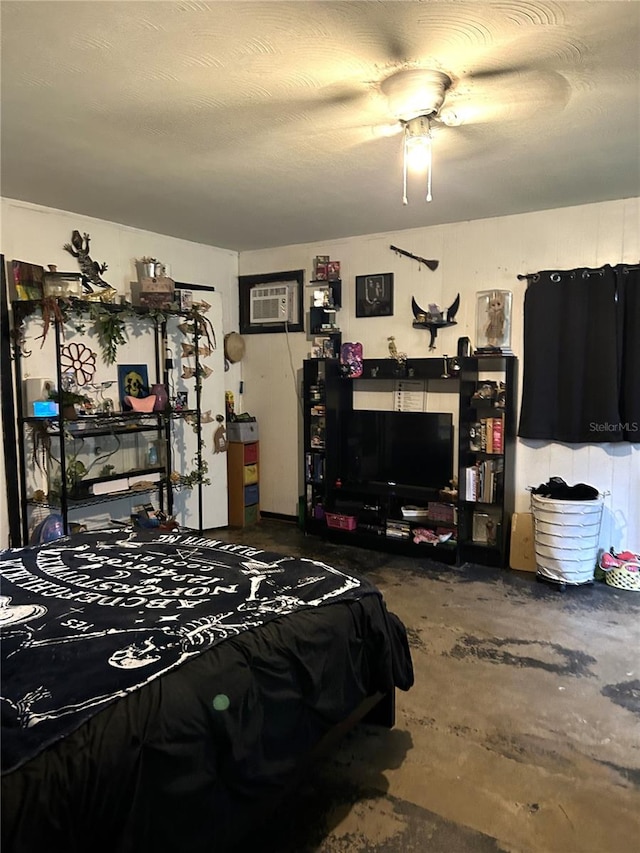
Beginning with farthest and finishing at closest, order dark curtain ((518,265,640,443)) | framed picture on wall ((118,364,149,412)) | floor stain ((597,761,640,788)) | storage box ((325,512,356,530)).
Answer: storage box ((325,512,356,530)) → framed picture on wall ((118,364,149,412)) → dark curtain ((518,265,640,443)) → floor stain ((597,761,640,788))

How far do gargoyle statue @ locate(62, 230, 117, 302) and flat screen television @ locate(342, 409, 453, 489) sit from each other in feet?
7.08

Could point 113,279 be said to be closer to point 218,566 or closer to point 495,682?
point 218,566

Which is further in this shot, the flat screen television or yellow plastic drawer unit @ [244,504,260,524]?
yellow plastic drawer unit @ [244,504,260,524]

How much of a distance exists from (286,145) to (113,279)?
83.1 inches

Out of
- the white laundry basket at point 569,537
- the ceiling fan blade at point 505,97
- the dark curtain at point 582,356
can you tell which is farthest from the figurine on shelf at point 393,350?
the ceiling fan blade at point 505,97

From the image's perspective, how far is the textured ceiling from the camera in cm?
Result: 183

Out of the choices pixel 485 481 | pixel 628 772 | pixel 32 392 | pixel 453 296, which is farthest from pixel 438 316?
pixel 628 772

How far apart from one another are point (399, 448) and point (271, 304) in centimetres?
193

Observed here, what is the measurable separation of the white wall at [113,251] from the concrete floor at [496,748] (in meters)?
2.80

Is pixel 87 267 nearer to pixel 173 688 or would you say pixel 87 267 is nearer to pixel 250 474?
pixel 250 474

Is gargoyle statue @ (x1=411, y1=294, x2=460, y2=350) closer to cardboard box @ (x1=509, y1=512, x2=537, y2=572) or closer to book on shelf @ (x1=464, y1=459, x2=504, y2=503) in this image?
book on shelf @ (x1=464, y1=459, x2=504, y2=503)

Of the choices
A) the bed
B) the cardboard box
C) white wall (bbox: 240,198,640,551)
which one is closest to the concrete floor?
the bed

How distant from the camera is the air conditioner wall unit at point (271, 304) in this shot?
5316 millimetres

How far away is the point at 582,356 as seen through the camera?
3.96 m
